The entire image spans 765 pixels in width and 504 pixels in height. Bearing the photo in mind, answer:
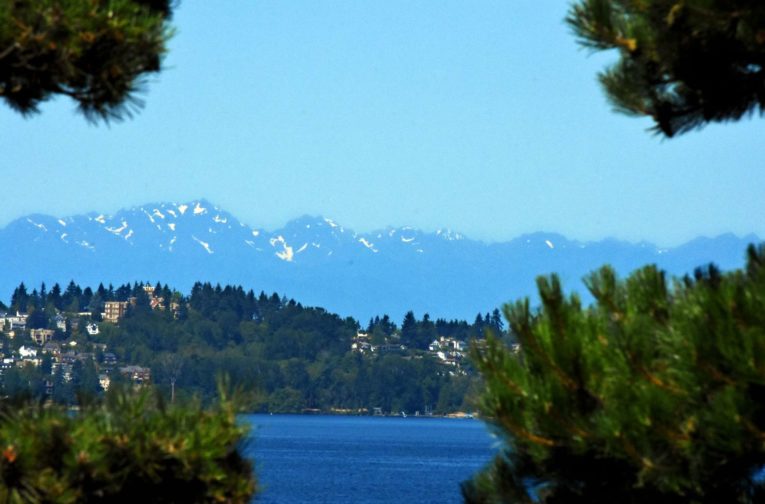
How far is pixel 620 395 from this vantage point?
22.9 feet

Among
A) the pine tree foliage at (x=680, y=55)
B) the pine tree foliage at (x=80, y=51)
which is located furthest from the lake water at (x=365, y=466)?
the pine tree foliage at (x=80, y=51)

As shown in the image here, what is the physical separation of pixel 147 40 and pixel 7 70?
71cm

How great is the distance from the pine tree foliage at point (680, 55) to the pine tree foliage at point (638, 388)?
112 centimetres

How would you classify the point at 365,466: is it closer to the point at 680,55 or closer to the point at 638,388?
the point at 680,55

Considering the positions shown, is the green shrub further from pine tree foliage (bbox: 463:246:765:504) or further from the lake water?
the lake water


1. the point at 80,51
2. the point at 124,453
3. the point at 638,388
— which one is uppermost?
the point at 80,51

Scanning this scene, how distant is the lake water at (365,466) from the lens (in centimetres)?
6844

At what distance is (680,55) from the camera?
7.84 m

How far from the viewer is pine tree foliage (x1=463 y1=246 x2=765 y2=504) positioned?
21.0 feet

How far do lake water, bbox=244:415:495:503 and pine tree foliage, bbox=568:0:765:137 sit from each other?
2042 centimetres

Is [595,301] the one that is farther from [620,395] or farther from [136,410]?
[136,410]

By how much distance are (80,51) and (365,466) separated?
294 ft

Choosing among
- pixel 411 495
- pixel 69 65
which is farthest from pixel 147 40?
pixel 411 495

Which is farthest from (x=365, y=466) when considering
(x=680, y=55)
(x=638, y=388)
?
(x=638, y=388)
